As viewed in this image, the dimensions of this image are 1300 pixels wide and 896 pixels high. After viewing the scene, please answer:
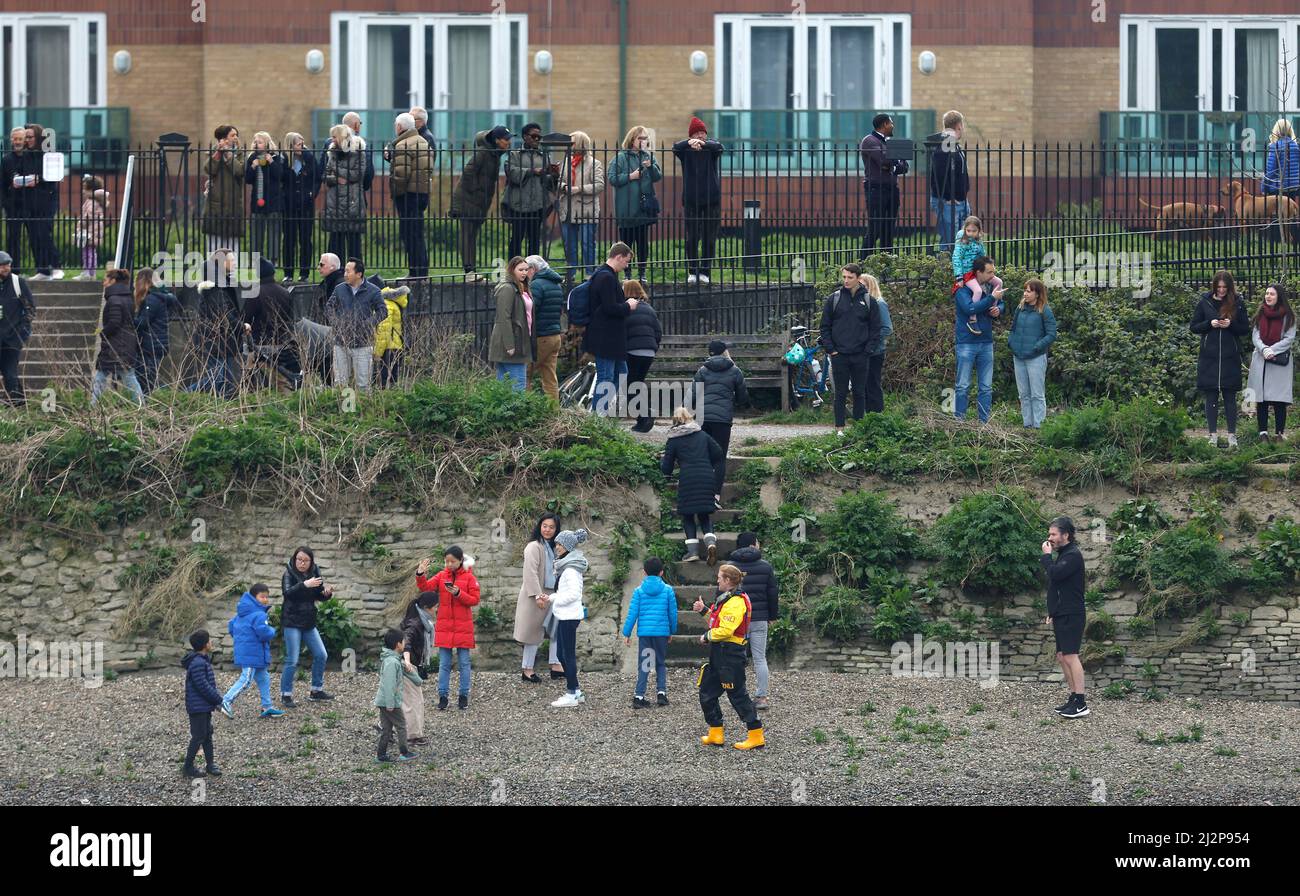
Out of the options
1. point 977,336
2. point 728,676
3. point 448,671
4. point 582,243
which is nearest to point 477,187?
point 582,243

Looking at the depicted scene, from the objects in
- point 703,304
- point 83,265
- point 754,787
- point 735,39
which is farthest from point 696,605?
point 735,39

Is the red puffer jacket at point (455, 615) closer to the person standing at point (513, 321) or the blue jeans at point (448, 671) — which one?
the blue jeans at point (448, 671)

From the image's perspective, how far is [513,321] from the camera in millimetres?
23344

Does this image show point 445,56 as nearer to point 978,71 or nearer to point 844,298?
point 978,71

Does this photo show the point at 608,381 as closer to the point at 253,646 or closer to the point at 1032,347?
the point at 1032,347

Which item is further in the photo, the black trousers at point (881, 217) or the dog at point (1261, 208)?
the dog at point (1261, 208)

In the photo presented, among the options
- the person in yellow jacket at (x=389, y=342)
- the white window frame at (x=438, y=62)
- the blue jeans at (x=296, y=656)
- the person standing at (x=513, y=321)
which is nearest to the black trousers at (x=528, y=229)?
the person in yellow jacket at (x=389, y=342)

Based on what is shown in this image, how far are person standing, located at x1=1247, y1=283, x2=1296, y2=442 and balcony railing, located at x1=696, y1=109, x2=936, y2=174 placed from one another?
11.5 metres

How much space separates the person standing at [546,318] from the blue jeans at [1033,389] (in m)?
4.94

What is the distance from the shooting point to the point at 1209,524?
69.3 feet

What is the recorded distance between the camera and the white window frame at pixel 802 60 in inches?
1340

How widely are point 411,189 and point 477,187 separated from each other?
0.81 m

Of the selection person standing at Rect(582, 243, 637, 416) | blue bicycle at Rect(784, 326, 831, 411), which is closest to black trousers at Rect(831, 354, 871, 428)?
blue bicycle at Rect(784, 326, 831, 411)

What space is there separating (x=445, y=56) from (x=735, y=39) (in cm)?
452
